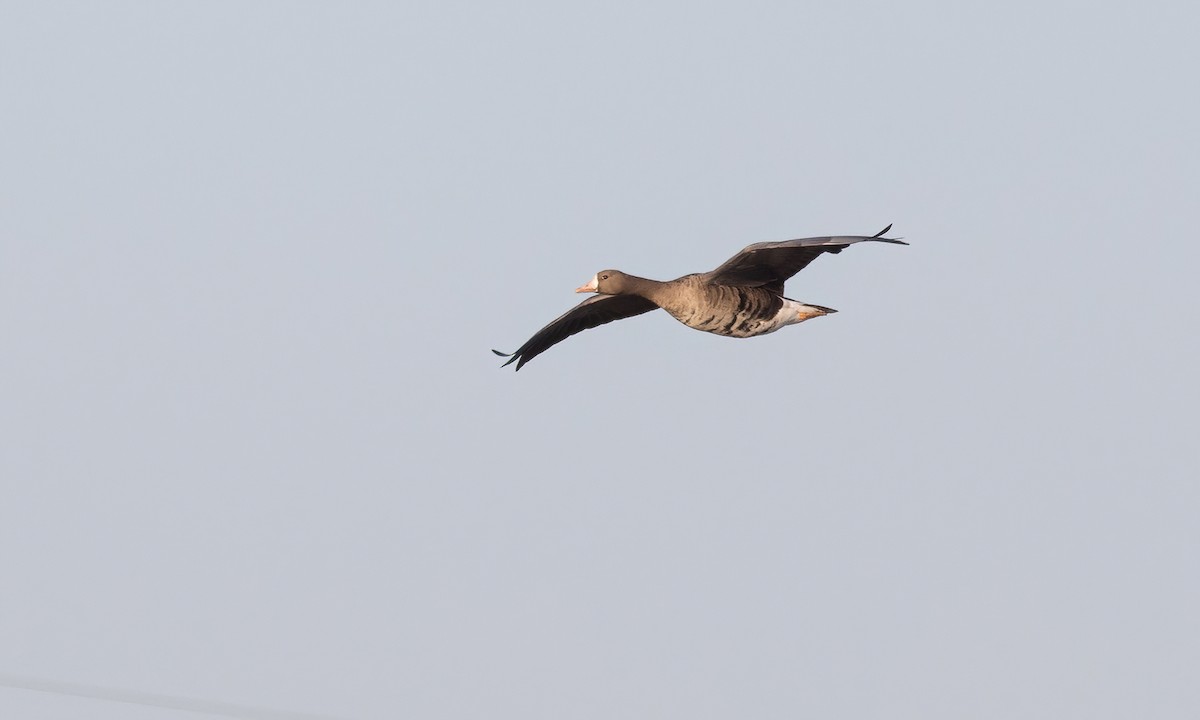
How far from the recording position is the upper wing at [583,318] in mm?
27078

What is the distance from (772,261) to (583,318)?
13.4 feet

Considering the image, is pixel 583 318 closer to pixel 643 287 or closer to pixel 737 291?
pixel 643 287

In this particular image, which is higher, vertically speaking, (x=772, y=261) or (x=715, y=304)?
(x=772, y=261)

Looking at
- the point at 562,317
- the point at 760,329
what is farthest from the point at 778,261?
the point at 562,317

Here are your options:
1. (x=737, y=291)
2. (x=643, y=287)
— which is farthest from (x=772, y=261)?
(x=643, y=287)

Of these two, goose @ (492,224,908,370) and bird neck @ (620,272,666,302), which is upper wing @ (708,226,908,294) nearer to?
goose @ (492,224,908,370)

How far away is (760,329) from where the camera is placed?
25531 mm

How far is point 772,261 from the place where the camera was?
24875 millimetres

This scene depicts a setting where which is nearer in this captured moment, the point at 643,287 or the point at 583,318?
the point at 643,287

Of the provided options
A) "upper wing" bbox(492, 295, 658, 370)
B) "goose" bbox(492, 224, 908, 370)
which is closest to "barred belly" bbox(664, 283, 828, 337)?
"goose" bbox(492, 224, 908, 370)

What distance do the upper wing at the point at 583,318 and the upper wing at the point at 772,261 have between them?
2.49 meters

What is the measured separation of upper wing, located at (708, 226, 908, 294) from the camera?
23.1 metres

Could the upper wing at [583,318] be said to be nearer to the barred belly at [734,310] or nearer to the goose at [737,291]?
the goose at [737,291]

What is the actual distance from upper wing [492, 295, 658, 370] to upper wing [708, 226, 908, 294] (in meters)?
2.49
